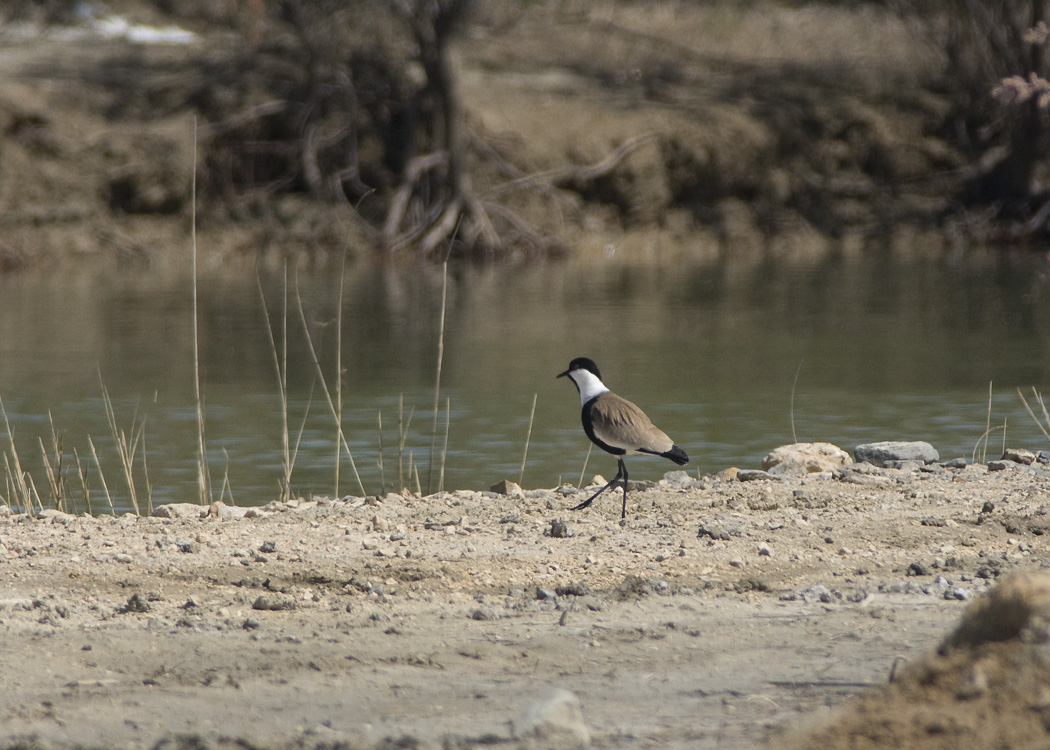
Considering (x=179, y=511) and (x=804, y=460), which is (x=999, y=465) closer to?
(x=804, y=460)

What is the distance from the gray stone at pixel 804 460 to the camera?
7.71 m

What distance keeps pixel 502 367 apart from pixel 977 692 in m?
9.21

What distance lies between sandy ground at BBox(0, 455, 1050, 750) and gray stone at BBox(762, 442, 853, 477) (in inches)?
30.5

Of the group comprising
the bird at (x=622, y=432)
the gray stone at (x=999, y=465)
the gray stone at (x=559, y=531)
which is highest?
the bird at (x=622, y=432)

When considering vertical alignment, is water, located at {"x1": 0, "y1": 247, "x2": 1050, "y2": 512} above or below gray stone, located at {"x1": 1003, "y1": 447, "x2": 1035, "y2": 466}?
below

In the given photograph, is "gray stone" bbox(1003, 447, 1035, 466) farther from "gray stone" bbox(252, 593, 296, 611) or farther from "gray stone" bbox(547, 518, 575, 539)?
"gray stone" bbox(252, 593, 296, 611)

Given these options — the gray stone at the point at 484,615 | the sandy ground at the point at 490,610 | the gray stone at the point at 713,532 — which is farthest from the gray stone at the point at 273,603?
the gray stone at the point at 713,532

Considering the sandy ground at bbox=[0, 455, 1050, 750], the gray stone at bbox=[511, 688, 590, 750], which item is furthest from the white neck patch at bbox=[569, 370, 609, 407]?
the gray stone at bbox=[511, 688, 590, 750]

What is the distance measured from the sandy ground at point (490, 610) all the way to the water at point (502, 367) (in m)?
1.71

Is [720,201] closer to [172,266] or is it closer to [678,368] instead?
[172,266]

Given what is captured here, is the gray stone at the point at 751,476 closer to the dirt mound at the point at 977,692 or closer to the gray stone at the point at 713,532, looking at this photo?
the gray stone at the point at 713,532

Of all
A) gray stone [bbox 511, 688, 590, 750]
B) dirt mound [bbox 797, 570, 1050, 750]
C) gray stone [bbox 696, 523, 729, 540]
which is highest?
dirt mound [bbox 797, 570, 1050, 750]

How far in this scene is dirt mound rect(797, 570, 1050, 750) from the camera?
10.7 feet

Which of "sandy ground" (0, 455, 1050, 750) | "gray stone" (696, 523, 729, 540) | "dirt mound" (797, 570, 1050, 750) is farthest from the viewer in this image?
"gray stone" (696, 523, 729, 540)
